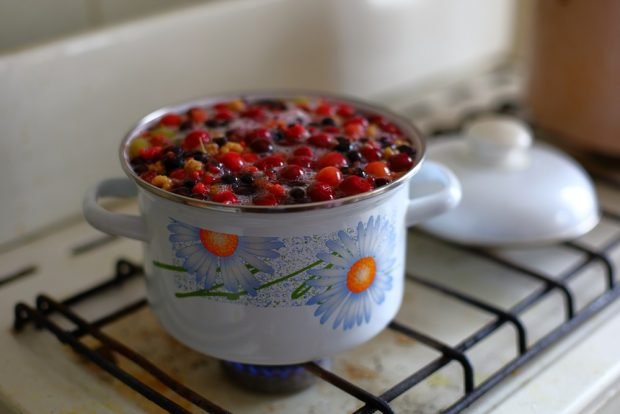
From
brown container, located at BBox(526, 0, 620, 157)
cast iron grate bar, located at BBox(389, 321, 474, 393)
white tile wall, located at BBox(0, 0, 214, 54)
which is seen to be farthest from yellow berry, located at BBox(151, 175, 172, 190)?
brown container, located at BBox(526, 0, 620, 157)

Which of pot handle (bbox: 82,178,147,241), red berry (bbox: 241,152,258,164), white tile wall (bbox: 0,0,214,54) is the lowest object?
pot handle (bbox: 82,178,147,241)

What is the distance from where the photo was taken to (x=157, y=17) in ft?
2.57

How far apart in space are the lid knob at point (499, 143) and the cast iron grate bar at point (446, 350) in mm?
206

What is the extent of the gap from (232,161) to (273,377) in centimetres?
16

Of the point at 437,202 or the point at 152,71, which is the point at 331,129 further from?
the point at 152,71

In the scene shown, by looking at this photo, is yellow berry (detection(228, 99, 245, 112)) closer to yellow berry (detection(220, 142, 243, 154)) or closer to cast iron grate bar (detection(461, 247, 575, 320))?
yellow berry (detection(220, 142, 243, 154))

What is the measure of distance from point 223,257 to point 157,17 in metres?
0.38

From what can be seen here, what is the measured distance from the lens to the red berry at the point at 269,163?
1.75 ft

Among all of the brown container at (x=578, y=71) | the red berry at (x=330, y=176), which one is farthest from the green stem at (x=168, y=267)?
the brown container at (x=578, y=71)

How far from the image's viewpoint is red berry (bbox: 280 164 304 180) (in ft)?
1.69

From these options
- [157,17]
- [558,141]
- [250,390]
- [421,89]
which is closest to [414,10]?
[421,89]

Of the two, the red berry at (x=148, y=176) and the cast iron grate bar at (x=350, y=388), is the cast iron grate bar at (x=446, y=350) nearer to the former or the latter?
the cast iron grate bar at (x=350, y=388)

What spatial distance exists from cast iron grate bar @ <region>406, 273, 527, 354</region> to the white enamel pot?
10 centimetres

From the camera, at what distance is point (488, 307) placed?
0.63 m
